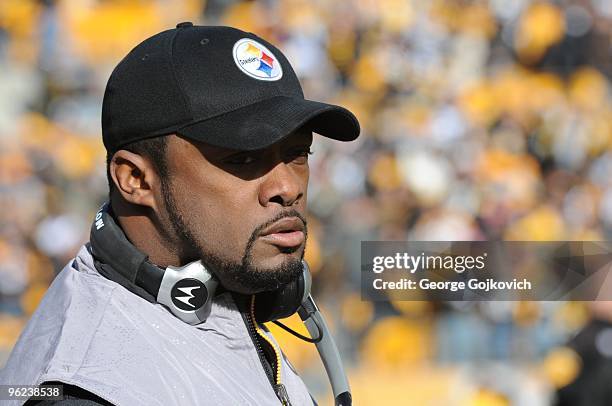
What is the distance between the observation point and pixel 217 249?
4.38ft

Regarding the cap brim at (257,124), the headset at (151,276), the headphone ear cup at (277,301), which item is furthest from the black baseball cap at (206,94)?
the headphone ear cup at (277,301)

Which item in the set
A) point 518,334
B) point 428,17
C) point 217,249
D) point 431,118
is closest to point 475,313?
point 518,334

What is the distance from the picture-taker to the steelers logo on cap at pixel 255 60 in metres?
1.30

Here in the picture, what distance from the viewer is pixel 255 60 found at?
1314 millimetres

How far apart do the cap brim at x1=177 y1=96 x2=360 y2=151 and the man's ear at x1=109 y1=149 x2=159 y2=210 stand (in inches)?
4.3

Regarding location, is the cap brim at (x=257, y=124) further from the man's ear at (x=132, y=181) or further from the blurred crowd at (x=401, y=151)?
the blurred crowd at (x=401, y=151)

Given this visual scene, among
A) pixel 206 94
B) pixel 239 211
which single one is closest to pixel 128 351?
pixel 239 211

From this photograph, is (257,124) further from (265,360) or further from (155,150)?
(265,360)

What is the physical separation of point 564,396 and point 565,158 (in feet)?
8.46

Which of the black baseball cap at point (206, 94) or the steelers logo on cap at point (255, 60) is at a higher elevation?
the steelers logo on cap at point (255, 60)

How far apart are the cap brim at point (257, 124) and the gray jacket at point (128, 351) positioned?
26cm

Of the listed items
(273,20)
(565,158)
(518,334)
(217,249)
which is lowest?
(217,249)

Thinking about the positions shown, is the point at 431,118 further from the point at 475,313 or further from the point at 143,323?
the point at 143,323

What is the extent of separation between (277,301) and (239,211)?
25 centimetres
